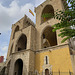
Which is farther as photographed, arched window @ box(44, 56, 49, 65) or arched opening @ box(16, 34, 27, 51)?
arched opening @ box(16, 34, 27, 51)

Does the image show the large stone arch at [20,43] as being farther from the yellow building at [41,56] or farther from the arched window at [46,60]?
the arched window at [46,60]

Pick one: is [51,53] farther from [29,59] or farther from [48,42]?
[48,42]

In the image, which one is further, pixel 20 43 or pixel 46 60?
pixel 20 43

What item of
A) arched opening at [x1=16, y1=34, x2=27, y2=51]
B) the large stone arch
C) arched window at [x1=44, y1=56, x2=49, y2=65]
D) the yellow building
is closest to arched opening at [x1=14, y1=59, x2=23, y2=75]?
the yellow building

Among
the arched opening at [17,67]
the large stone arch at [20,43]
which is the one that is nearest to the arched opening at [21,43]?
the large stone arch at [20,43]

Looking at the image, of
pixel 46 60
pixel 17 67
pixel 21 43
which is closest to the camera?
pixel 46 60

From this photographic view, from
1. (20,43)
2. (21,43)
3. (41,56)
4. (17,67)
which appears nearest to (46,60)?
(41,56)

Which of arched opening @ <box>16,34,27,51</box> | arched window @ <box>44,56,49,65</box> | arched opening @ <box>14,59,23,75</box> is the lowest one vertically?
arched opening @ <box>14,59,23,75</box>

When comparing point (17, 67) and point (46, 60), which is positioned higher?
point (46, 60)

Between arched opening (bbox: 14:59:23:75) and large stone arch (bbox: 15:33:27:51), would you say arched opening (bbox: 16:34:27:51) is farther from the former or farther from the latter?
arched opening (bbox: 14:59:23:75)

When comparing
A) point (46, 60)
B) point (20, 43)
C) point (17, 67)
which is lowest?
point (17, 67)

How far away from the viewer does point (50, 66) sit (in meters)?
10.8

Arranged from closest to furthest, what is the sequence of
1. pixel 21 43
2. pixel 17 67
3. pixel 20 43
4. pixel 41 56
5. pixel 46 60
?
pixel 46 60
pixel 41 56
pixel 17 67
pixel 20 43
pixel 21 43

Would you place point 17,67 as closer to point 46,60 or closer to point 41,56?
point 41,56
